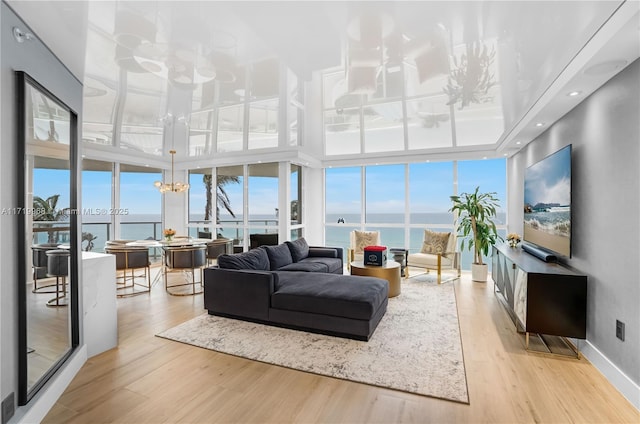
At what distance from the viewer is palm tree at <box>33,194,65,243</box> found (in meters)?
2.08

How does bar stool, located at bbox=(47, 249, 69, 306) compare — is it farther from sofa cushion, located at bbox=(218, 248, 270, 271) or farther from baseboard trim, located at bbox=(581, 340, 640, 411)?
baseboard trim, located at bbox=(581, 340, 640, 411)

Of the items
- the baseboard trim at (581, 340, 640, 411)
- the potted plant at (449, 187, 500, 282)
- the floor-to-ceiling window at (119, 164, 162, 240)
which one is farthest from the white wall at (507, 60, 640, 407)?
the floor-to-ceiling window at (119, 164, 162, 240)

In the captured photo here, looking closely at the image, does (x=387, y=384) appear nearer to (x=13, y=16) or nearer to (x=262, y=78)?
(x=13, y=16)

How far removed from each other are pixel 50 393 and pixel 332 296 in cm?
225

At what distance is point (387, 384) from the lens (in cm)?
237

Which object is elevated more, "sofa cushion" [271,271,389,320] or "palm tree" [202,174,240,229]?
"palm tree" [202,174,240,229]

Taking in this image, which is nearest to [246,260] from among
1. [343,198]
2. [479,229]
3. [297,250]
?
[297,250]

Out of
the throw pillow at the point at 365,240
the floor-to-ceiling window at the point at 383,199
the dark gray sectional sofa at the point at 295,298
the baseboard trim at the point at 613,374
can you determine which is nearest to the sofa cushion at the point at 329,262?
the throw pillow at the point at 365,240

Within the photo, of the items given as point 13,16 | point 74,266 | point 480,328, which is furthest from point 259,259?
point 13,16

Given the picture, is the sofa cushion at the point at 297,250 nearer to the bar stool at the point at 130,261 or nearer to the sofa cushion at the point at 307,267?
the sofa cushion at the point at 307,267

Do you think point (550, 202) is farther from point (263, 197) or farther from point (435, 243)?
point (263, 197)

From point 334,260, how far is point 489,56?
3.62 meters

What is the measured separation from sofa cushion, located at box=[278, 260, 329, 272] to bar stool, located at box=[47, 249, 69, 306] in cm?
273

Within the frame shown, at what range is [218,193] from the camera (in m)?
7.80
